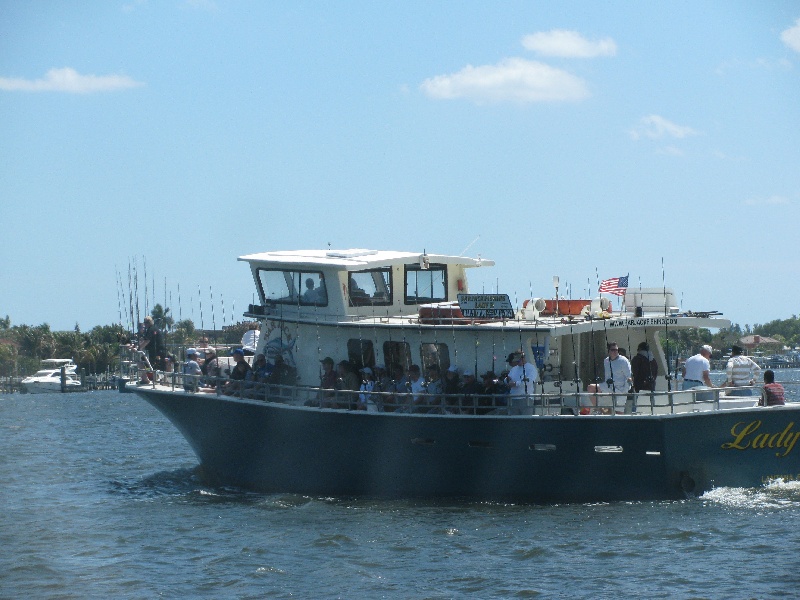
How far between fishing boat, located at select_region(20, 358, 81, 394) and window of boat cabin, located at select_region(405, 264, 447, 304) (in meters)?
71.1

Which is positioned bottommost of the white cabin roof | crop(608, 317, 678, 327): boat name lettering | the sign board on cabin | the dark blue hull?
the dark blue hull

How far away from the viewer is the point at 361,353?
22328 millimetres

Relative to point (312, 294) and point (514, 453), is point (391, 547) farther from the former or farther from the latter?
point (312, 294)

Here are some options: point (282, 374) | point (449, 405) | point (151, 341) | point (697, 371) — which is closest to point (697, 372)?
point (697, 371)

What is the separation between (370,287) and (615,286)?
4763 mm

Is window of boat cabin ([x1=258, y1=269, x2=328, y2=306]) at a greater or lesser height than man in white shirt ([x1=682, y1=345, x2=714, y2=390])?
greater

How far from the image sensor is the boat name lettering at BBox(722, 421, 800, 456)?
18781mm

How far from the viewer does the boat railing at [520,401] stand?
62.9 ft

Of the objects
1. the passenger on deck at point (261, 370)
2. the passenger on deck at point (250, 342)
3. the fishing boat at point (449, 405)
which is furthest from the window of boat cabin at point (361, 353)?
the passenger on deck at point (250, 342)

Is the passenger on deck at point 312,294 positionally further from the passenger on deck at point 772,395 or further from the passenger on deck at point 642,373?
the passenger on deck at point 772,395

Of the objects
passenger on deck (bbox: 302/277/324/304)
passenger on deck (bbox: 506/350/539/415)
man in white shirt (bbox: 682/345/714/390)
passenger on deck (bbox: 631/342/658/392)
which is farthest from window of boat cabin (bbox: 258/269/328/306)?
man in white shirt (bbox: 682/345/714/390)

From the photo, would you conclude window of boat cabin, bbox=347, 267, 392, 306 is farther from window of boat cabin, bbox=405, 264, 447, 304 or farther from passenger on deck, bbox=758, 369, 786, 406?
passenger on deck, bbox=758, 369, 786, 406

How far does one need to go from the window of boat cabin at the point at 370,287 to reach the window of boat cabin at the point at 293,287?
1.85ft

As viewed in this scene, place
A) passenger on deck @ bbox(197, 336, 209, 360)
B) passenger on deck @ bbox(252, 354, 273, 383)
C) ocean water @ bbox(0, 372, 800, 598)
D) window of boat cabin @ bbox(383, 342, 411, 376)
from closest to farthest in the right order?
ocean water @ bbox(0, 372, 800, 598), window of boat cabin @ bbox(383, 342, 411, 376), passenger on deck @ bbox(252, 354, 273, 383), passenger on deck @ bbox(197, 336, 209, 360)
